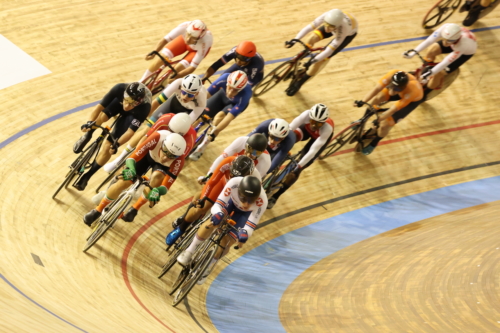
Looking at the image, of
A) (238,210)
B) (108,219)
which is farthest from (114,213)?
(238,210)

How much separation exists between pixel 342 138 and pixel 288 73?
1.27m

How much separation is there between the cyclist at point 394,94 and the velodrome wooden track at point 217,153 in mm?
721

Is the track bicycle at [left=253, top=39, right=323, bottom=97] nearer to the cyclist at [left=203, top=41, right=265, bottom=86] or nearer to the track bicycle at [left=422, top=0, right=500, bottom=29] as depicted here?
the cyclist at [left=203, top=41, right=265, bottom=86]

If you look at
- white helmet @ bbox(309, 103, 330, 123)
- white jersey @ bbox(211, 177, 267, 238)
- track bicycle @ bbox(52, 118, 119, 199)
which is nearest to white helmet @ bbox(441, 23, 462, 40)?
white helmet @ bbox(309, 103, 330, 123)

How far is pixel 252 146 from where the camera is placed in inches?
221

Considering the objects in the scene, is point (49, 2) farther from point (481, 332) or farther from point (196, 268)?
point (481, 332)

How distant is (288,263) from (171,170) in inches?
A: 72.0

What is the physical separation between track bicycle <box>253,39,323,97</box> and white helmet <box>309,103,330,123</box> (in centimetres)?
173

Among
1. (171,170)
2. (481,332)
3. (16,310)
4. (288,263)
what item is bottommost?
(288,263)

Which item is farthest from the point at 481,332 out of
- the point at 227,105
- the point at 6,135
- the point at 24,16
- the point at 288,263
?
the point at 24,16

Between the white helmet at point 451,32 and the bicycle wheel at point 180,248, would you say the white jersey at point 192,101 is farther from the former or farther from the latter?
the white helmet at point 451,32

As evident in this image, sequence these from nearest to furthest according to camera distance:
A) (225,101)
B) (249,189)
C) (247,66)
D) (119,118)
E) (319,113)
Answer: (249,189) < (119,118) < (319,113) < (225,101) < (247,66)

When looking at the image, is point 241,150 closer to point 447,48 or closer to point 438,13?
point 447,48

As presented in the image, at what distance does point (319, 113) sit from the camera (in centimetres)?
664
